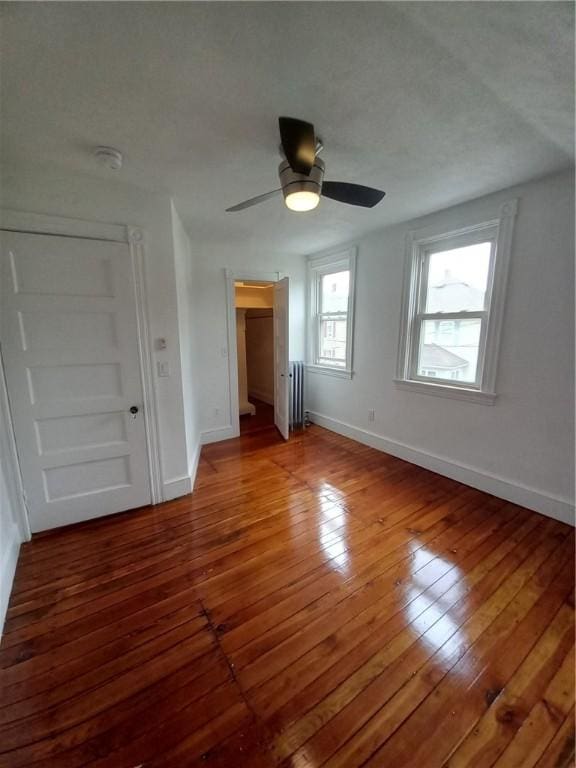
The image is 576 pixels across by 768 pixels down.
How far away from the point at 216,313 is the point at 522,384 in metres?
3.19

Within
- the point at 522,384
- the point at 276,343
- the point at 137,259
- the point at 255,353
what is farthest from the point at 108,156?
the point at 255,353

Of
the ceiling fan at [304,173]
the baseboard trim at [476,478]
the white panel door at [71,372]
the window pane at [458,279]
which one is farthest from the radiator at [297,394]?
the ceiling fan at [304,173]

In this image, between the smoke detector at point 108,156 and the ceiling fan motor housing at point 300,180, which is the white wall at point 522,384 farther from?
the smoke detector at point 108,156

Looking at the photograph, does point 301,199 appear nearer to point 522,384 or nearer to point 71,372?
→ point 71,372

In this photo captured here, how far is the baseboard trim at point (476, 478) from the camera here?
224 centimetres

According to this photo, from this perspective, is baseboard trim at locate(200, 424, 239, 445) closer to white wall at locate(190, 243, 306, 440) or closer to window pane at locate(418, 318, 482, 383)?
white wall at locate(190, 243, 306, 440)

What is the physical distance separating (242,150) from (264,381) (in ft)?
13.8

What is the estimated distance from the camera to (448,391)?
2.81m

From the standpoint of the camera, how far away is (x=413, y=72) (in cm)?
122

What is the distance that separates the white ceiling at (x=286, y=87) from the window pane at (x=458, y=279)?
64 cm

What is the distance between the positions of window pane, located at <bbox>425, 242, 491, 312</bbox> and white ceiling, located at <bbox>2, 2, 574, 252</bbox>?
645mm

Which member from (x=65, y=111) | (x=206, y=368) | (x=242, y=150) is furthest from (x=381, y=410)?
(x=65, y=111)

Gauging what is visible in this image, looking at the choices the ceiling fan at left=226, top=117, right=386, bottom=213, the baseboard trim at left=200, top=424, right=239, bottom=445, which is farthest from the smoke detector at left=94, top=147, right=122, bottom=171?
the baseboard trim at left=200, top=424, right=239, bottom=445

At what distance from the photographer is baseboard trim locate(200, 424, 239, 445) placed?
3827mm
